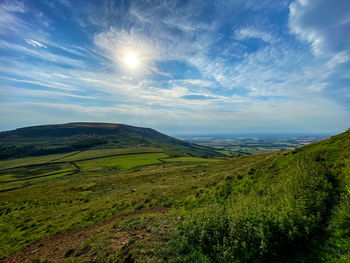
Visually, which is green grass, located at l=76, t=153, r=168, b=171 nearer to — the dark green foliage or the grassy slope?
the grassy slope

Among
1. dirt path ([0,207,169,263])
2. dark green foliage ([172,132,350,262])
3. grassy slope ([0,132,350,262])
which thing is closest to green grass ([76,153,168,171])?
dirt path ([0,207,169,263])

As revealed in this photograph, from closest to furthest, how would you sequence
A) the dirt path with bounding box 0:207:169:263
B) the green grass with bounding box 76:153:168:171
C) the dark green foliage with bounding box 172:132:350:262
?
1. the dark green foliage with bounding box 172:132:350:262
2. the dirt path with bounding box 0:207:169:263
3. the green grass with bounding box 76:153:168:171

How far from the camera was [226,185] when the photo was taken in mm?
16812

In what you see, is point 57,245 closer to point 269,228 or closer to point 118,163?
point 269,228

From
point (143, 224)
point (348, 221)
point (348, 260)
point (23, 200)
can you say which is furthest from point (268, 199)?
point (23, 200)

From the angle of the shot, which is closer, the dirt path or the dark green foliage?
the dark green foliage

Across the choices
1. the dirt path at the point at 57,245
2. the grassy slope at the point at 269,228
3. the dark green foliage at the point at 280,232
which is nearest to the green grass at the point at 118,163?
the dirt path at the point at 57,245

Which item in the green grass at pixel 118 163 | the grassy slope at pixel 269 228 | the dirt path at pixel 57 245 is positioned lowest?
the green grass at pixel 118 163

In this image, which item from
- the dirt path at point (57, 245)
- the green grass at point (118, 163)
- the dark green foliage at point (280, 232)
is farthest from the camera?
the green grass at point (118, 163)

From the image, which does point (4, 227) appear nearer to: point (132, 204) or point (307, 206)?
point (132, 204)

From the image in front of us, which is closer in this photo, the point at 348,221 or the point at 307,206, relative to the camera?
the point at 348,221

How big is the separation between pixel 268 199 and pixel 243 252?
5670mm

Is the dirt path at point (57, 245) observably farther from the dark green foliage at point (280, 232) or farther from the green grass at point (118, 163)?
the green grass at point (118, 163)

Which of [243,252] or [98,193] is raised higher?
[243,252]
